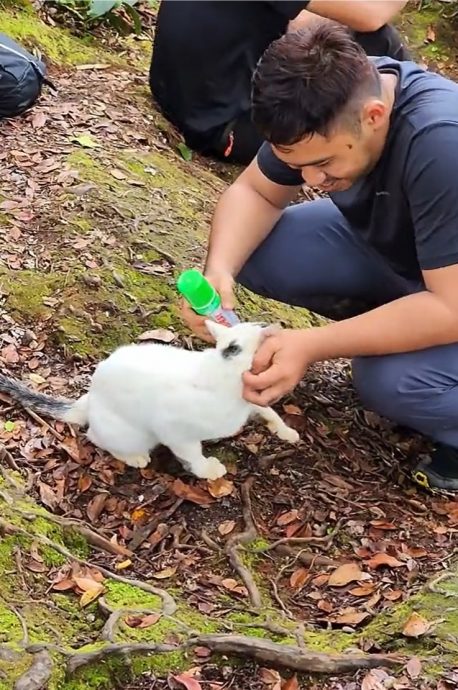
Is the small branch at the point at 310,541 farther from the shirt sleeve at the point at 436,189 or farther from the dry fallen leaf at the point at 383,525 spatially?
the shirt sleeve at the point at 436,189

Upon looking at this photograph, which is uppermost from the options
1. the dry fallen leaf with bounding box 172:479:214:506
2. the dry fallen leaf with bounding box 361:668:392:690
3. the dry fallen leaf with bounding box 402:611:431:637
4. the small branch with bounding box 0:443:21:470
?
the dry fallen leaf with bounding box 361:668:392:690

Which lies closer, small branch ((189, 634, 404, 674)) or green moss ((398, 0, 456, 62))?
small branch ((189, 634, 404, 674))

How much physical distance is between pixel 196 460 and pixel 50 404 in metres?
0.59

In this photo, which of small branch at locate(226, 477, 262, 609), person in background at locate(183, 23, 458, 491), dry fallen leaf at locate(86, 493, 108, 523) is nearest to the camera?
person in background at locate(183, 23, 458, 491)

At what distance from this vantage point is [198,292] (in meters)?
2.87

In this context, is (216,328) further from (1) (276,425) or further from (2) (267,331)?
(1) (276,425)

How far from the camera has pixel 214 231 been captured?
11.3 feet

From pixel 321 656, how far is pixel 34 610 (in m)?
0.81

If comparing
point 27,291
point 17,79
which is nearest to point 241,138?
point 17,79

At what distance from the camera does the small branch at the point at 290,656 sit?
2316 mm

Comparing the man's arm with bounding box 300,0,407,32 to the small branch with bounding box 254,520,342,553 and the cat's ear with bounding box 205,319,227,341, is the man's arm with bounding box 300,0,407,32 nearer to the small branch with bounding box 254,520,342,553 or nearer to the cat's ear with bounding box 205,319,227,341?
the cat's ear with bounding box 205,319,227,341

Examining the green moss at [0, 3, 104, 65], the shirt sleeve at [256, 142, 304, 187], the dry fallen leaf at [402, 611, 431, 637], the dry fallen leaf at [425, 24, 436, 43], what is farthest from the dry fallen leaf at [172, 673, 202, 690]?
the dry fallen leaf at [425, 24, 436, 43]

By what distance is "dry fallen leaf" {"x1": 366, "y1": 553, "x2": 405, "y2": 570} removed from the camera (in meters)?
3.03

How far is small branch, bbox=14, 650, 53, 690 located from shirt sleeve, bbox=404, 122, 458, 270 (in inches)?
63.9
